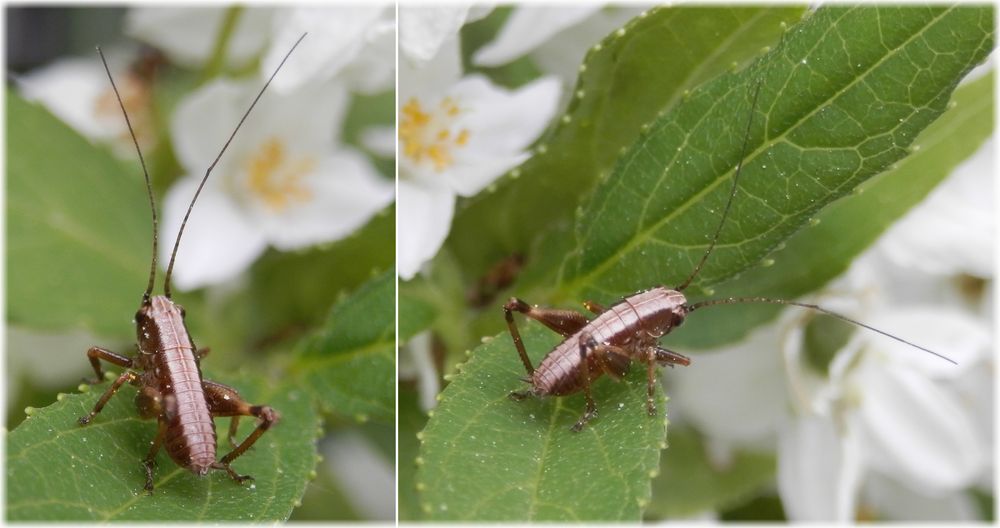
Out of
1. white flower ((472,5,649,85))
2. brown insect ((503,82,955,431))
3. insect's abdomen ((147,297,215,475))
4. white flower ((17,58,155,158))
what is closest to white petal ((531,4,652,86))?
white flower ((472,5,649,85))

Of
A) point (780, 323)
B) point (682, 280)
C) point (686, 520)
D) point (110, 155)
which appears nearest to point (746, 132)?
point (682, 280)

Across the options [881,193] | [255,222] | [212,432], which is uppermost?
[255,222]

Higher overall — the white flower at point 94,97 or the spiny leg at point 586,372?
the white flower at point 94,97

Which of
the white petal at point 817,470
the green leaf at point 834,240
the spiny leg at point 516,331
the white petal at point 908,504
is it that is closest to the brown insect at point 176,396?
the spiny leg at point 516,331

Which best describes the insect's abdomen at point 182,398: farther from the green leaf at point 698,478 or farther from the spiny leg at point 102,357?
the green leaf at point 698,478

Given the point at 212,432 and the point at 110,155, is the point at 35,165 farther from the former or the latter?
the point at 212,432

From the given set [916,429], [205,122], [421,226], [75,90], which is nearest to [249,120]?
[205,122]
